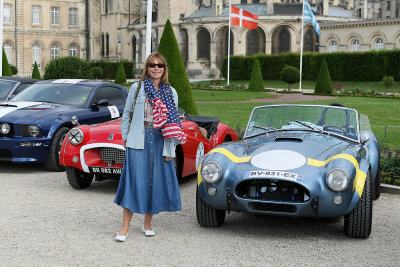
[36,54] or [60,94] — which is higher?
[36,54]

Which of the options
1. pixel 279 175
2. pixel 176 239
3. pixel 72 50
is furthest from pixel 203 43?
pixel 279 175

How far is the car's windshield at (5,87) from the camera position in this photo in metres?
10.9

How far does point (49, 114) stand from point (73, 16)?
62712mm

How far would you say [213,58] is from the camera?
2205 inches

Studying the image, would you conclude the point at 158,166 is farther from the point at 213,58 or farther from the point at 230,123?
the point at 213,58

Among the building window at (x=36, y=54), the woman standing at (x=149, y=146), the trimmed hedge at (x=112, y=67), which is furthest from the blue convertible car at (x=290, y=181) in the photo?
the building window at (x=36, y=54)

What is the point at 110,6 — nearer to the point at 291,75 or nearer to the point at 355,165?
the point at 291,75

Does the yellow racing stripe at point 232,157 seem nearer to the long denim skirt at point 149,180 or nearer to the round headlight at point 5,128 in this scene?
the long denim skirt at point 149,180

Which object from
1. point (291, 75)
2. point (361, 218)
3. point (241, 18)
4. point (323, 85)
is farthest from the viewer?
point (241, 18)

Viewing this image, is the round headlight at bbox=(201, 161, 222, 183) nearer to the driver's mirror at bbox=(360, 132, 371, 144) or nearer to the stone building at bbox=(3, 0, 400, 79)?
the driver's mirror at bbox=(360, 132, 371, 144)

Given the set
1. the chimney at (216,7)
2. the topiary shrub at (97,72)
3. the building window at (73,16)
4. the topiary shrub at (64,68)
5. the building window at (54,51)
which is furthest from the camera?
the building window at (73,16)

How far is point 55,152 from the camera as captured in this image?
8680 millimetres

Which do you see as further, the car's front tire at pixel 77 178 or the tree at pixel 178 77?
the tree at pixel 178 77

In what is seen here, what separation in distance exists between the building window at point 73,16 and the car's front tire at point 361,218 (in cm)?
6681
